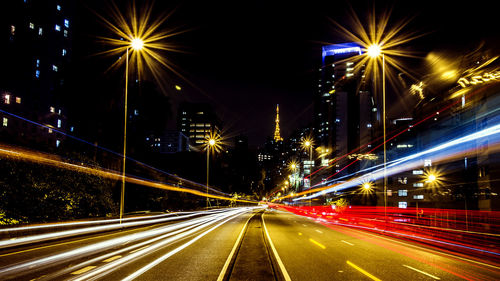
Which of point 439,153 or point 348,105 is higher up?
point 348,105

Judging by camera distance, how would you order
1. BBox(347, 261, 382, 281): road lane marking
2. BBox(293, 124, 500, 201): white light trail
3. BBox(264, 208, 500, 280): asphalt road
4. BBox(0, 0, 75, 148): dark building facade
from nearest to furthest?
1. BBox(347, 261, 382, 281): road lane marking
2. BBox(264, 208, 500, 280): asphalt road
3. BBox(293, 124, 500, 201): white light trail
4. BBox(0, 0, 75, 148): dark building facade

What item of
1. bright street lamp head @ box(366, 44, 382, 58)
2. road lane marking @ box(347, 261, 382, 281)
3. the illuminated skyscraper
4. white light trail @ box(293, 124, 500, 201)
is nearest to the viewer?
road lane marking @ box(347, 261, 382, 281)


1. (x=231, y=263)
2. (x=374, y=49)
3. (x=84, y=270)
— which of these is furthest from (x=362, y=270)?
(x=374, y=49)

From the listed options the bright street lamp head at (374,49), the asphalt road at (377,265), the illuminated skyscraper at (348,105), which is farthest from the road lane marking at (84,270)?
the illuminated skyscraper at (348,105)

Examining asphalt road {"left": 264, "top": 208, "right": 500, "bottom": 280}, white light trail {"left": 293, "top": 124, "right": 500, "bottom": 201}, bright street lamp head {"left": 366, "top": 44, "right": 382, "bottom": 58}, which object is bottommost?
asphalt road {"left": 264, "top": 208, "right": 500, "bottom": 280}

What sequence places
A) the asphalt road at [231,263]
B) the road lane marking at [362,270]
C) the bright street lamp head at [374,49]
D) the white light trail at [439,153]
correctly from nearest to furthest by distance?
the road lane marking at [362,270] < the asphalt road at [231,263] < the bright street lamp head at [374,49] < the white light trail at [439,153]

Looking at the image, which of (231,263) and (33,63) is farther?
(33,63)

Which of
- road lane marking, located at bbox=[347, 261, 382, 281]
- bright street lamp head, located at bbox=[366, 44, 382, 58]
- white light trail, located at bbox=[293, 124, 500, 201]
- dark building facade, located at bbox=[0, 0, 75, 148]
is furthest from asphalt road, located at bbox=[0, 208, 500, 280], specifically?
dark building facade, located at bbox=[0, 0, 75, 148]

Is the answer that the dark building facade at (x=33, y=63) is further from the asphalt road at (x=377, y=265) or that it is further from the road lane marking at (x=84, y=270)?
the asphalt road at (x=377, y=265)

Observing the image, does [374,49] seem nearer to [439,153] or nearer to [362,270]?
[362,270]

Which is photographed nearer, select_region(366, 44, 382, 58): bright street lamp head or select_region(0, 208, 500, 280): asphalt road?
select_region(0, 208, 500, 280): asphalt road

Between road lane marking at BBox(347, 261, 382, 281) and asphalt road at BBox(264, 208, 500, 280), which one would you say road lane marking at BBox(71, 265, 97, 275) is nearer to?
asphalt road at BBox(264, 208, 500, 280)

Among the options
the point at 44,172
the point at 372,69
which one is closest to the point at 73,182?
the point at 44,172

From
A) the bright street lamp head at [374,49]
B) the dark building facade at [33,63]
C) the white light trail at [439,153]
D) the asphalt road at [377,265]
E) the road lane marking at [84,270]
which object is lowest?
the asphalt road at [377,265]
